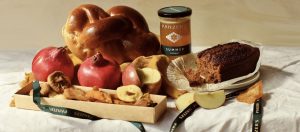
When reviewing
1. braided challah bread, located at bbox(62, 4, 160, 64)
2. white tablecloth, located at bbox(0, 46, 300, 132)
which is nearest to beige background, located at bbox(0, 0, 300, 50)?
braided challah bread, located at bbox(62, 4, 160, 64)

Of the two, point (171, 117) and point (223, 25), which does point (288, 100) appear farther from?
point (223, 25)

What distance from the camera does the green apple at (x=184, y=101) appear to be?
909 millimetres

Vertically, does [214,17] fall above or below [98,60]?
below

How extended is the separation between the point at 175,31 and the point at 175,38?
14mm

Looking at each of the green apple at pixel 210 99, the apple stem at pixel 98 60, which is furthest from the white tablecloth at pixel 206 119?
the apple stem at pixel 98 60

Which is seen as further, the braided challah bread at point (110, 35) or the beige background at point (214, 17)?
the beige background at point (214, 17)

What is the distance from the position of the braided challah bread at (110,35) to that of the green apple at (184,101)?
16 centimetres

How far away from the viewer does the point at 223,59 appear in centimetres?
98

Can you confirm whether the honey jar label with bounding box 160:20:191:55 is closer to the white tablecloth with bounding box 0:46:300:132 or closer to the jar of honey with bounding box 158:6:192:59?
the jar of honey with bounding box 158:6:192:59

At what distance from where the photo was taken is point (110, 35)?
1.00m

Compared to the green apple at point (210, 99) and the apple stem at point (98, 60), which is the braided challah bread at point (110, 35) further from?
the green apple at point (210, 99)

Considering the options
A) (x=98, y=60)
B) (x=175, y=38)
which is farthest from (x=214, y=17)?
(x=98, y=60)

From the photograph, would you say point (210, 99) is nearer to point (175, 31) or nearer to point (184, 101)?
point (184, 101)

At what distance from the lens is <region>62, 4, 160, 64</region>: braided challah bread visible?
39.4 inches
